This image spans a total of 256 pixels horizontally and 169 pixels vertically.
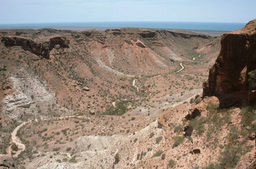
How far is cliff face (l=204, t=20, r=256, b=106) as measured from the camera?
993 cm

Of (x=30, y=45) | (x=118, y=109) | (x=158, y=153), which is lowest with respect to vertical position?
(x=118, y=109)

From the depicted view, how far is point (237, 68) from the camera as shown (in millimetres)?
10805

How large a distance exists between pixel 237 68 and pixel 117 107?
78.0ft

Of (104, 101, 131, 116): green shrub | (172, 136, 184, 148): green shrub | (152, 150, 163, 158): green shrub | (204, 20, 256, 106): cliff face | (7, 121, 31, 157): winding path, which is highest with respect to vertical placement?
(204, 20, 256, 106): cliff face

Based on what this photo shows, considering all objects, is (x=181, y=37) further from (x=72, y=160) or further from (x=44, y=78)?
(x=72, y=160)

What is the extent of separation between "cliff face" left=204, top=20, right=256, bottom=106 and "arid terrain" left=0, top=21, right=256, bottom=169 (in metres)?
0.05

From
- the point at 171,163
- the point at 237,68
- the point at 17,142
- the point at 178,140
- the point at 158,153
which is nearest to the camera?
the point at 171,163

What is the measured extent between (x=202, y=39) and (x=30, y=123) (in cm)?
8718

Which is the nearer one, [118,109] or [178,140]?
[178,140]

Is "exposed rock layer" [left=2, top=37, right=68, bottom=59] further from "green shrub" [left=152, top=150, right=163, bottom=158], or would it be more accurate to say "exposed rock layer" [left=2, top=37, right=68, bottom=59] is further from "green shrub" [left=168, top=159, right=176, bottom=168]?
"green shrub" [left=168, top=159, right=176, bottom=168]

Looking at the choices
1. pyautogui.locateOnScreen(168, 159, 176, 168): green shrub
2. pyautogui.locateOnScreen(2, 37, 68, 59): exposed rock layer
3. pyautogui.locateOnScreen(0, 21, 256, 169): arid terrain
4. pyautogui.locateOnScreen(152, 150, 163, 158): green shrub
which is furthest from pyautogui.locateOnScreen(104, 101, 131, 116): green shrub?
pyautogui.locateOnScreen(168, 159, 176, 168): green shrub

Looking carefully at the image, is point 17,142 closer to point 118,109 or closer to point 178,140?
point 118,109

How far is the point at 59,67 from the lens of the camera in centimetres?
3969

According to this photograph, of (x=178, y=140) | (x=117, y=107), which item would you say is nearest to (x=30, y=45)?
(x=117, y=107)
